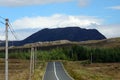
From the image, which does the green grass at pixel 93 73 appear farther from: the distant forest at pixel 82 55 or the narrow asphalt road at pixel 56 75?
the distant forest at pixel 82 55

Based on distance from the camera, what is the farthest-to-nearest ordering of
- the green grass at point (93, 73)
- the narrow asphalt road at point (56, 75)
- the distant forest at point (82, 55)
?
the distant forest at point (82, 55)
the narrow asphalt road at point (56, 75)
the green grass at point (93, 73)

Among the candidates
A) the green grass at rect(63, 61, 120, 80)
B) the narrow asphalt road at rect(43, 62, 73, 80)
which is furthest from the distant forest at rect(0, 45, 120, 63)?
the narrow asphalt road at rect(43, 62, 73, 80)

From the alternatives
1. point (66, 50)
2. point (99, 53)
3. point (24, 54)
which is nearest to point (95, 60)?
point (99, 53)

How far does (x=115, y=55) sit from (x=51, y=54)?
3597 centimetres

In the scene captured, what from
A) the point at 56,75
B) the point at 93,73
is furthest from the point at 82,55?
the point at 56,75

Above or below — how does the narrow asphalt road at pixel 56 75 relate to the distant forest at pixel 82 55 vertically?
below

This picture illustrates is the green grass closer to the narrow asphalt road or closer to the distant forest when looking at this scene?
the narrow asphalt road

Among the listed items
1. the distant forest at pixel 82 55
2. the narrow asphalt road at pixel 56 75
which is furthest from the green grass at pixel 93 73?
the distant forest at pixel 82 55

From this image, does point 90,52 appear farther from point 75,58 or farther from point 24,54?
point 24,54

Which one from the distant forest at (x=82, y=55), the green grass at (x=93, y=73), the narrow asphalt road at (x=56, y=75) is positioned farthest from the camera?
the distant forest at (x=82, y=55)

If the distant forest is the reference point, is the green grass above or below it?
below

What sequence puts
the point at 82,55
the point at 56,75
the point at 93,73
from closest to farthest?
the point at 56,75 < the point at 93,73 < the point at 82,55

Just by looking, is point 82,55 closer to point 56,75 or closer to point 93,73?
point 93,73

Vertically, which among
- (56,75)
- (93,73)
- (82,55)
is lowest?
(56,75)
